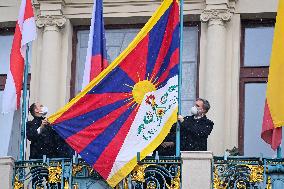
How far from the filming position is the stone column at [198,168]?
74.7 feet

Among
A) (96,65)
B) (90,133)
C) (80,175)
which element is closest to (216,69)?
(96,65)

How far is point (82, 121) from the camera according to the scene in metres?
23.8

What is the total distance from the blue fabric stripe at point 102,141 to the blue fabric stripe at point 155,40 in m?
0.80

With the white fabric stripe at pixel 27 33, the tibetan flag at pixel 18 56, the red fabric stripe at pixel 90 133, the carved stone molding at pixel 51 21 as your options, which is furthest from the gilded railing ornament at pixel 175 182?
the carved stone molding at pixel 51 21

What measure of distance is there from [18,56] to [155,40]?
98.2 inches

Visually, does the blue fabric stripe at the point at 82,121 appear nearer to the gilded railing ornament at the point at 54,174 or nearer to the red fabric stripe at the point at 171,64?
the gilded railing ornament at the point at 54,174

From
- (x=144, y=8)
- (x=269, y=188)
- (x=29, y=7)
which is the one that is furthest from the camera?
(x=144, y=8)

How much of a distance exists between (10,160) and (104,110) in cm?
171

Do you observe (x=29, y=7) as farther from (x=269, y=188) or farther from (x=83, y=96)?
(x=269, y=188)

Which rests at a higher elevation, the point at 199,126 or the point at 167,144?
the point at 199,126

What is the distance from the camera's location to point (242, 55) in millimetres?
26688

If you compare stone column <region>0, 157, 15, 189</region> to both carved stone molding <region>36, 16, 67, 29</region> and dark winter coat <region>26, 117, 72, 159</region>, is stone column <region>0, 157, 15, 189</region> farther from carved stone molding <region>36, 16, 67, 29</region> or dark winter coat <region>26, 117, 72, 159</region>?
carved stone molding <region>36, 16, 67, 29</region>

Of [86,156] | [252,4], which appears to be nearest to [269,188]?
[86,156]

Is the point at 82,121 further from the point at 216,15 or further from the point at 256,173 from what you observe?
the point at 216,15
